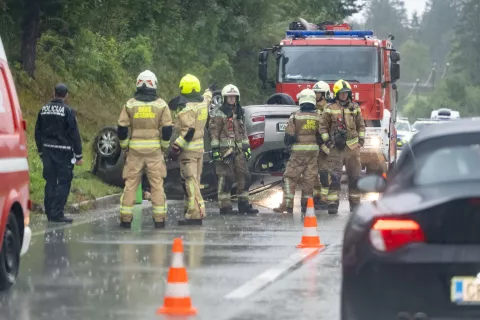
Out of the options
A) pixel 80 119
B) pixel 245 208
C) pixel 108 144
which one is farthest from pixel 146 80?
pixel 80 119

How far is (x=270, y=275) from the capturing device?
37.2 feet

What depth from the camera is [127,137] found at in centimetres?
1612

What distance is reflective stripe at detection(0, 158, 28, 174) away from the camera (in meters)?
10.2

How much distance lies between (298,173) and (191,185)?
117 inches

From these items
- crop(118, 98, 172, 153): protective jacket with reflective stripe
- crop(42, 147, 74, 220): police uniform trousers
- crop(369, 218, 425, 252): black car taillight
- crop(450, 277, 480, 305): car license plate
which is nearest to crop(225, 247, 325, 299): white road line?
crop(369, 218, 425, 252): black car taillight

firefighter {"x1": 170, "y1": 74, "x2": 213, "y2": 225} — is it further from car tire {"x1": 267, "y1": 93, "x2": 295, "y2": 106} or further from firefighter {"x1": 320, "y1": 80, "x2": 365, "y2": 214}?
car tire {"x1": 267, "y1": 93, "x2": 295, "y2": 106}

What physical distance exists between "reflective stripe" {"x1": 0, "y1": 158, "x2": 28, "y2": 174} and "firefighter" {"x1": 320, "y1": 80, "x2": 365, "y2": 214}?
8.88m

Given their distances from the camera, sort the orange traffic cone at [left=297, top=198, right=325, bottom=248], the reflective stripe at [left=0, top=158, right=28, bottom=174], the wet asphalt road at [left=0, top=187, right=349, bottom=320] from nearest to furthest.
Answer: the wet asphalt road at [left=0, top=187, right=349, bottom=320]
the reflective stripe at [left=0, top=158, right=28, bottom=174]
the orange traffic cone at [left=297, top=198, right=325, bottom=248]

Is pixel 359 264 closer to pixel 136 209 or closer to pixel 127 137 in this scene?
pixel 127 137

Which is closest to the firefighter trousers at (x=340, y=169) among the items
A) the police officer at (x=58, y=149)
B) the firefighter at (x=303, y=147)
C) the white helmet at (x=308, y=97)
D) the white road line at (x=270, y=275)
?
the firefighter at (x=303, y=147)

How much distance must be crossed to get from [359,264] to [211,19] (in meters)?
28.9

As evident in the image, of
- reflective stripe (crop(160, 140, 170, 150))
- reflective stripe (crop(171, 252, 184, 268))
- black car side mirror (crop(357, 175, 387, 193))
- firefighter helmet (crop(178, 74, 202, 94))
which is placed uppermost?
firefighter helmet (crop(178, 74, 202, 94))

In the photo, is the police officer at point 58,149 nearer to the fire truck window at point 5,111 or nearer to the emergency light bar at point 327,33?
the fire truck window at point 5,111

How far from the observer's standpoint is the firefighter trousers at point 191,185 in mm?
16734
